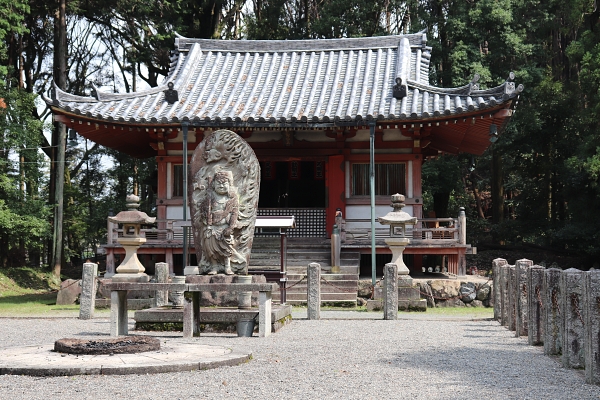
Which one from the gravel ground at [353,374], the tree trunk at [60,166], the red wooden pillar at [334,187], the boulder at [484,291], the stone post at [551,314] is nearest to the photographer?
the gravel ground at [353,374]

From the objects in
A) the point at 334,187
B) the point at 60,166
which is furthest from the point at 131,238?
the point at 60,166

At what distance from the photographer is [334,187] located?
20.9 metres

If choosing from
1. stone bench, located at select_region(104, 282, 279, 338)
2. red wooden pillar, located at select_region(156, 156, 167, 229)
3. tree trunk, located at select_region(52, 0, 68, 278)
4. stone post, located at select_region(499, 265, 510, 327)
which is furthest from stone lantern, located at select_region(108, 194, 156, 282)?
tree trunk, located at select_region(52, 0, 68, 278)

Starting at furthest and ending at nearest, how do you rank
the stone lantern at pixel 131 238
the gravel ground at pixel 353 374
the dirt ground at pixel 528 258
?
the dirt ground at pixel 528 258 < the stone lantern at pixel 131 238 < the gravel ground at pixel 353 374

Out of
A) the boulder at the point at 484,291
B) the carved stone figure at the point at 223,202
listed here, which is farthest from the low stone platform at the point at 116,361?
the boulder at the point at 484,291

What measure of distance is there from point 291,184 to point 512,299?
38.3 feet

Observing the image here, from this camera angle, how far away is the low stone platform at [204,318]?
11062mm

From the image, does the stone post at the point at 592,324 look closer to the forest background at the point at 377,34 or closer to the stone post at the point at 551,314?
the stone post at the point at 551,314

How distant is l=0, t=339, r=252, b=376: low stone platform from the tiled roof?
11.4 m

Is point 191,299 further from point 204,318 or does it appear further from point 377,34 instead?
point 377,34

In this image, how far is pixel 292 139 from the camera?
21.2 metres

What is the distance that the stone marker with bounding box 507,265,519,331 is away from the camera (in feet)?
38.4

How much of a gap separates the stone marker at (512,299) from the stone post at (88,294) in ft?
24.8

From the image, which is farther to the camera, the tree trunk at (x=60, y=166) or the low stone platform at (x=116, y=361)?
the tree trunk at (x=60, y=166)
